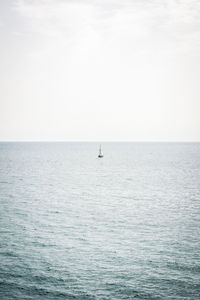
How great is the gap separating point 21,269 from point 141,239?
1904 cm

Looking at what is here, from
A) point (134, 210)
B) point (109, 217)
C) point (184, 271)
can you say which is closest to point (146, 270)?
point (184, 271)

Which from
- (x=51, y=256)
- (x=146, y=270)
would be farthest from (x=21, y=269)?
(x=146, y=270)

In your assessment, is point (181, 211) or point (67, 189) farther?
point (67, 189)

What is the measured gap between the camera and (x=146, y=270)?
33625 mm

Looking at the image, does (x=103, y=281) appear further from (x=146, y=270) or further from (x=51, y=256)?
(x=51, y=256)

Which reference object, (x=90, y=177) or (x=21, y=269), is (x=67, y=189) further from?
(x=21, y=269)

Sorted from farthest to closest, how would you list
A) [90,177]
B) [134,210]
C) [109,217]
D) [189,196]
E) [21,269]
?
1. [90,177]
2. [189,196]
3. [134,210]
4. [109,217]
5. [21,269]

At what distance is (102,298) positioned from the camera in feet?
91.6

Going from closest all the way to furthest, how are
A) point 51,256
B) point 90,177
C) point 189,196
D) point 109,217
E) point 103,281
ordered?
point 103,281
point 51,256
point 109,217
point 189,196
point 90,177

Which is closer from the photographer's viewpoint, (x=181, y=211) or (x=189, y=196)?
(x=181, y=211)

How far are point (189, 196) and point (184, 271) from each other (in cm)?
4298

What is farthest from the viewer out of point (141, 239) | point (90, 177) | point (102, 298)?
point (90, 177)

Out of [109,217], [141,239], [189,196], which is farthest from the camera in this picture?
[189,196]

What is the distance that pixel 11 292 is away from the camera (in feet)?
93.9
